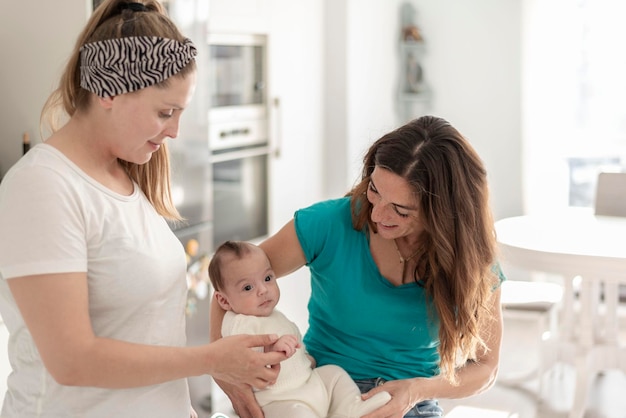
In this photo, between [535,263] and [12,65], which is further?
[535,263]

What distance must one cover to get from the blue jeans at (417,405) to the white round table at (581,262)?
159 cm

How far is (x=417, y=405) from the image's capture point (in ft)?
6.29

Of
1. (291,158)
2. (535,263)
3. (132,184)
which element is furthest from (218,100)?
(132,184)

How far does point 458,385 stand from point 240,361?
0.65 m

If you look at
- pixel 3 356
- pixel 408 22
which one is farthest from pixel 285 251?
pixel 408 22

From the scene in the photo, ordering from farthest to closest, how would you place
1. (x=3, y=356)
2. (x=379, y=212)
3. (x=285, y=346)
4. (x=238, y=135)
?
(x=238, y=135), (x=3, y=356), (x=379, y=212), (x=285, y=346)

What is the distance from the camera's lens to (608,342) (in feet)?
12.9

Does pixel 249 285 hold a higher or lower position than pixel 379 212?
lower

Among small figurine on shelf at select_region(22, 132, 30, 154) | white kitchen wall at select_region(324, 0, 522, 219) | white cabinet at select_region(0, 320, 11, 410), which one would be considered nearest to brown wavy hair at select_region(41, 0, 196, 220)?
white cabinet at select_region(0, 320, 11, 410)

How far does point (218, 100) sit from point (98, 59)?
90.7 inches

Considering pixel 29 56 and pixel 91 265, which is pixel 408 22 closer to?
pixel 29 56

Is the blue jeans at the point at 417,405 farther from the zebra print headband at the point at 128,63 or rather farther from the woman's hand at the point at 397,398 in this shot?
the zebra print headband at the point at 128,63

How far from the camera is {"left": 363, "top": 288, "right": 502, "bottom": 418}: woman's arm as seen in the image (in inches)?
70.2

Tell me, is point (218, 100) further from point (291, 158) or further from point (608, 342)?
point (608, 342)
